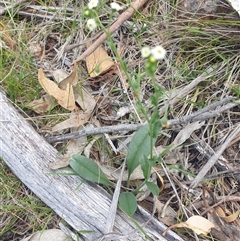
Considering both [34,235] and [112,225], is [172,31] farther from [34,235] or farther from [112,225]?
[34,235]

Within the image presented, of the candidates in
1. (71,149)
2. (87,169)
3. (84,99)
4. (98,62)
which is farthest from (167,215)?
(98,62)

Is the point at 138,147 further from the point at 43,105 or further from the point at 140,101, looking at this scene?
the point at 43,105

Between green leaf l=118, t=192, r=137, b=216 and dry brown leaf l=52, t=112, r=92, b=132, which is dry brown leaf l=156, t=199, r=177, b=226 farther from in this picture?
dry brown leaf l=52, t=112, r=92, b=132

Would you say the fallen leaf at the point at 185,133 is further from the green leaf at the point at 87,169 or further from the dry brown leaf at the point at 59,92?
the dry brown leaf at the point at 59,92

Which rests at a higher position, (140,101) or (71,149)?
(140,101)

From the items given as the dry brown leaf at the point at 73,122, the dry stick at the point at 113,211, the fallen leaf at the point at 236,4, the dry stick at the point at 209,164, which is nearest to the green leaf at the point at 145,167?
the dry stick at the point at 113,211
